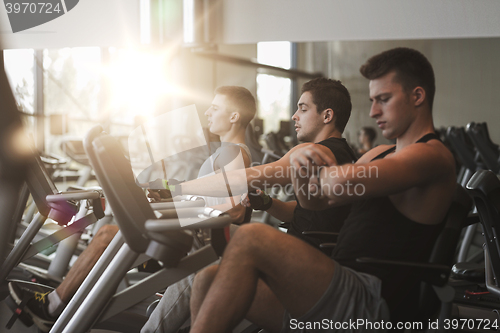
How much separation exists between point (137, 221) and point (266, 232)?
38 centimetres

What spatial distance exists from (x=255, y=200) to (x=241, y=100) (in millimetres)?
688

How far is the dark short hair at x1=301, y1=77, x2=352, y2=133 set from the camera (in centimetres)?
179

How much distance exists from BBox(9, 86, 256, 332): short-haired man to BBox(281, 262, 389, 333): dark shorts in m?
0.59

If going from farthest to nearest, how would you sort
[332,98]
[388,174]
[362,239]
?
[332,98] < [362,239] < [388,174]

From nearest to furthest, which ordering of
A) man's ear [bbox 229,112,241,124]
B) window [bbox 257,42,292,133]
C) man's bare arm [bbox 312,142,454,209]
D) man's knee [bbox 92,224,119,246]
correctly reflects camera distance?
man's bare arm [bbox 312,142,454,209], man's knee [bbox 92,224,119,246], man's ear [bbox 229,112,241,124], window [bbox 257,42,292,133]

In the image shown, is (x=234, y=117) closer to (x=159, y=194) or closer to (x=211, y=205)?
(x=211, y=205)

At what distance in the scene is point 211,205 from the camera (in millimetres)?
1825

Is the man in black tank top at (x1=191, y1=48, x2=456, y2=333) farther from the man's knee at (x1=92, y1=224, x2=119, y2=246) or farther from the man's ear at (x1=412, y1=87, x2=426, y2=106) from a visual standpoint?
the man's knee at (x1=92, y1=224, x2=119, y2=246)

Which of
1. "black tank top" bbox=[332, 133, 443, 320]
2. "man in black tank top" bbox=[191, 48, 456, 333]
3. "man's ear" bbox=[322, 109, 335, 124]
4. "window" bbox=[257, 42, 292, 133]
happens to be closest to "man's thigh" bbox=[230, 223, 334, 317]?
"man in black tank top" bbox=[191, 48, 456, 333]

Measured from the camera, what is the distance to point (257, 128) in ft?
17.5

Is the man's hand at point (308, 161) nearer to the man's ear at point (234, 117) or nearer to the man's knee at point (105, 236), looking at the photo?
the man's ear at point (234, 117)

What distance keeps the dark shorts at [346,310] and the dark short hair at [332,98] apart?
2.80 feet

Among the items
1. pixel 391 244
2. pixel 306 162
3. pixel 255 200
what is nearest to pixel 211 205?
pixel 255 200

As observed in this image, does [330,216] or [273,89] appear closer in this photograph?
[330,216]
